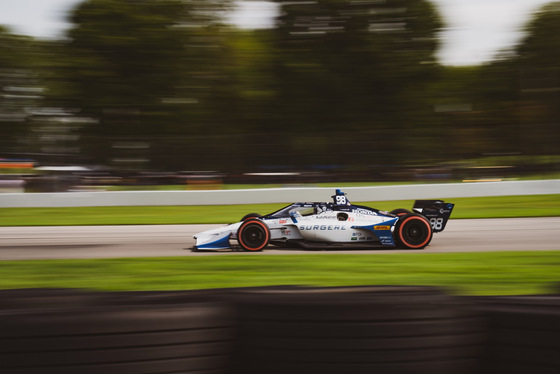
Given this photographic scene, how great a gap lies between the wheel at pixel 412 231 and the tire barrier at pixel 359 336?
5.90 metres

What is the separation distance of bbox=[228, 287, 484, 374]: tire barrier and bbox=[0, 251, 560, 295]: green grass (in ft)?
8.97

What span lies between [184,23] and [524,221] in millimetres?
22737

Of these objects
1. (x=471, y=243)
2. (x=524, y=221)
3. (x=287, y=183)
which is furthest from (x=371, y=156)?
(x=471, y=243)

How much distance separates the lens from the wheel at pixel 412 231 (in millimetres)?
8906

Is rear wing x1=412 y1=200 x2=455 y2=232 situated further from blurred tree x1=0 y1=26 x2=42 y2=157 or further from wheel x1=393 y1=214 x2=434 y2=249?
blurred tree x1=0 y1=26 x2=42 y2=157

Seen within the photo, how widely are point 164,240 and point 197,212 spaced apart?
495cm

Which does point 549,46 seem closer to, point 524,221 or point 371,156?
point 371,156

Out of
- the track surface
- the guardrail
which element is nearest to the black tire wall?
the track surface

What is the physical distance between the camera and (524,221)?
1273 centimetres

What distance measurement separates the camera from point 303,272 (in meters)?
7.03

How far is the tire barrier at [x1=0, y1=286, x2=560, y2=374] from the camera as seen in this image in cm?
275

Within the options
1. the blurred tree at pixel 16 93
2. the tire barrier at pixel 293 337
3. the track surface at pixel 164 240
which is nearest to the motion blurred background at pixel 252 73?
the blurred tree at pixel 16 93

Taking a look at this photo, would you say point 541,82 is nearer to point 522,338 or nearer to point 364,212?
point 364,212

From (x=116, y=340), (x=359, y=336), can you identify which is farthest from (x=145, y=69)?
(x=359, y=336)
